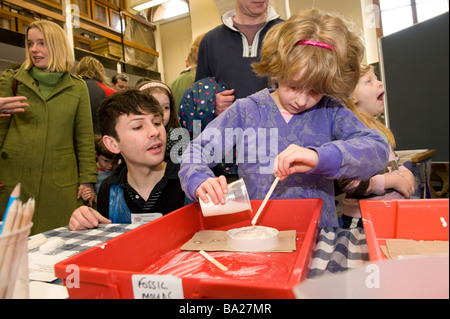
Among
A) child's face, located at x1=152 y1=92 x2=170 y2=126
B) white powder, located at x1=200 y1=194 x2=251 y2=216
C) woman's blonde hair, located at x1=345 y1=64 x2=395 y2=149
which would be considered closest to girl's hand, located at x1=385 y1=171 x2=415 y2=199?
woman's blonde hair, located at x1=345 y1=64 x2=395 y2=149

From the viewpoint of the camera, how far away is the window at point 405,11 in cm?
35

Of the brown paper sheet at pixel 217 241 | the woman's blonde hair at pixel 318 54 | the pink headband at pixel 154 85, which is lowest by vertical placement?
the brown paper sheet at pixel 217 241

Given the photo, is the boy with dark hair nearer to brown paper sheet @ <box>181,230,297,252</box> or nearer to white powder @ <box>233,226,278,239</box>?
brown paper sheet @ <box>181,230,297,252</box>

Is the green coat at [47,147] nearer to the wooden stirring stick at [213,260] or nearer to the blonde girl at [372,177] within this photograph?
the wooden stirring stick at [213,260]

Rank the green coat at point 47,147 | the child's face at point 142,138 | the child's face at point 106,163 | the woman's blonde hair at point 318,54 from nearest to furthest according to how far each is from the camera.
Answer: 1. the woman's blonde hair at point 318,54
2. the child's face at point 142,138
3. the green coat at point 47,147
4. the child's face at point 106,163

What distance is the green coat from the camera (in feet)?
4.99

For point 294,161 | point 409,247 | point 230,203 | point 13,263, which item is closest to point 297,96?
point 294,161

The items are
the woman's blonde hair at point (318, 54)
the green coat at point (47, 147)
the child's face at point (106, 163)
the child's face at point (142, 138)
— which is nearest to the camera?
the woman's blonde hair at point (318, 54)

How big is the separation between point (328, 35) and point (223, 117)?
1.22 feet

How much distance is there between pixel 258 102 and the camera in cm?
102

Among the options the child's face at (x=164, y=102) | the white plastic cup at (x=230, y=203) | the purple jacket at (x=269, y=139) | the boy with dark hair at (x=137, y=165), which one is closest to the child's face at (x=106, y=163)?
the child's face at (x=164, y=102)

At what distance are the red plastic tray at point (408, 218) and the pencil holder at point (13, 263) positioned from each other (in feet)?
1.84
